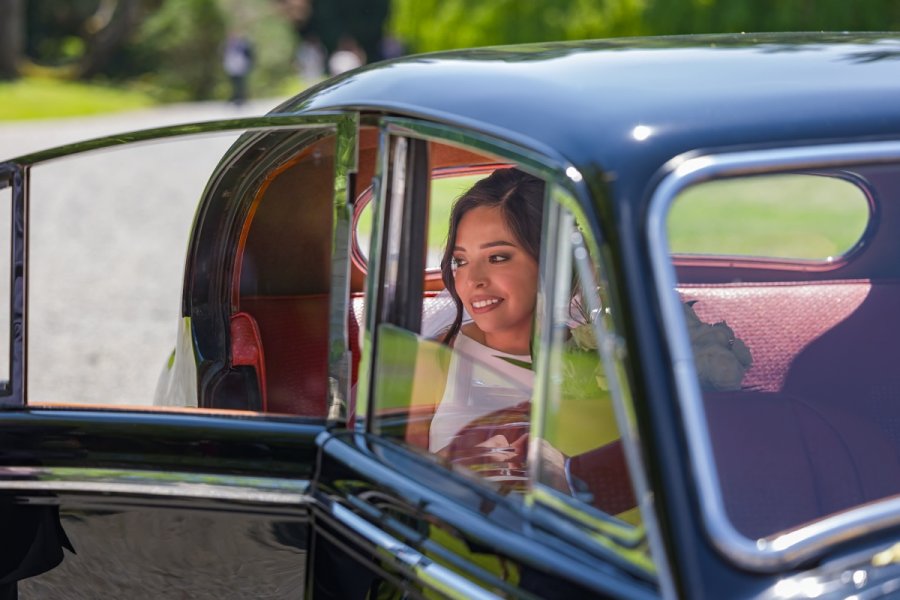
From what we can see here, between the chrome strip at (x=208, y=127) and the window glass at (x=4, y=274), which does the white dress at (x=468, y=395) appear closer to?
the chrome strip at (x=208, y=127)

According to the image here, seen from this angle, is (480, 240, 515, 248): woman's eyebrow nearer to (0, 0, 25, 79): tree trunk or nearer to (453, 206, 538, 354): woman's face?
(453, 206, 538, 354): woman's face

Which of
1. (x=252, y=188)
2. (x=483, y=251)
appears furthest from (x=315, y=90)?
(x=483, y=251)

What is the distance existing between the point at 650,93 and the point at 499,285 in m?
0.72

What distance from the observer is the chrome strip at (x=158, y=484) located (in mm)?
2463

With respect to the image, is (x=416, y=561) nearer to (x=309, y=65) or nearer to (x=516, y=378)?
(x=516, y=378)

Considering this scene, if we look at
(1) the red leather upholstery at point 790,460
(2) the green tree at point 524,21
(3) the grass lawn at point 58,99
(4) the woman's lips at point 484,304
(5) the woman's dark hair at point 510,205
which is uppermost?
(2) the green tree at point 524,21

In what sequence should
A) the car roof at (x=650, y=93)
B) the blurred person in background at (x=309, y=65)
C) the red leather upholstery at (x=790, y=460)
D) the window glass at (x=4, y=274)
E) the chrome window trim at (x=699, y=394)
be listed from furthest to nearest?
the blurred person in background at (x=309, y=65)
the window glass at (x=4, y=274)
the red leather upholstery at (x=790, y=460)
the car roof at (x=650, y=93)
the chrome window trim at (x=699, y=394)

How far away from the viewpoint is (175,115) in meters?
26.0

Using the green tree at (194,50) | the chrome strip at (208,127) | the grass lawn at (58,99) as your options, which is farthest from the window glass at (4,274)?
the green tree at (194,50)

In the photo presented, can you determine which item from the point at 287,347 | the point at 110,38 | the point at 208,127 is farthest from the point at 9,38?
the point at 208,127

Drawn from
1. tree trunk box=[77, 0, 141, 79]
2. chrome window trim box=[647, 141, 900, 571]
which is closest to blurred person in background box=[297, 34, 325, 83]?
tree trunk box=[77, 0, 141, 79]

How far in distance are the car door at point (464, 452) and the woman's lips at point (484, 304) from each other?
62mm

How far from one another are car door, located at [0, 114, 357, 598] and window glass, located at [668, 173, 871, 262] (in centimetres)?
858

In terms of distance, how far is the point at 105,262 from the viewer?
39.5 ft
